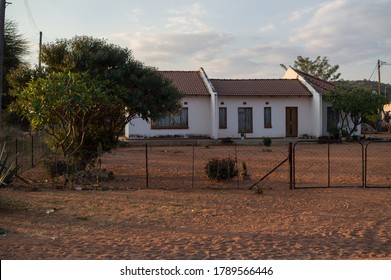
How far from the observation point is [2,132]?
21.2 meters

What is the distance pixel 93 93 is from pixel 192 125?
19469 mm

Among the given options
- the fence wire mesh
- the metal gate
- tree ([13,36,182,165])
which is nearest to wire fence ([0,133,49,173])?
tree ([13,36,182,165])

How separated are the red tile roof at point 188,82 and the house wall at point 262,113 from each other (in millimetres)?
1580

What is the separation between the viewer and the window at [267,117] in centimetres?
3212

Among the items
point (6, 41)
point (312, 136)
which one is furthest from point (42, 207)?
point (312, 136)

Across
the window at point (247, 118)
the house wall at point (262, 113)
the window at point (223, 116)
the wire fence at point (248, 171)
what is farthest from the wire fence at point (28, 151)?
the window at point (247, 118)

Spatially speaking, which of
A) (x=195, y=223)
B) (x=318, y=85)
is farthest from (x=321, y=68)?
(x=195, y=223)

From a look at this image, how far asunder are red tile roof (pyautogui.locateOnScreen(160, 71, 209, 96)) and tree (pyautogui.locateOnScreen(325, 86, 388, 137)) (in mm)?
8428

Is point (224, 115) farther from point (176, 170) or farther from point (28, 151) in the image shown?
point (176, 170)

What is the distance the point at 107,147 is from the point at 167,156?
7.85m

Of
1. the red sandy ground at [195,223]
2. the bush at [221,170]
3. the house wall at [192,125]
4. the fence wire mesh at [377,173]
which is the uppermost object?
the house wall at [192,125]

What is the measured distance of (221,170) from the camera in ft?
43.0

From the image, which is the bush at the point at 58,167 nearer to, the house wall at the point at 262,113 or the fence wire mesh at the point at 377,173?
the fence wire mesh at the point at 377,173

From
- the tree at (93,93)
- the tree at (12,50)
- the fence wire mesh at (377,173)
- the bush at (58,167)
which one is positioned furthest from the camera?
the tree at (12,50)
